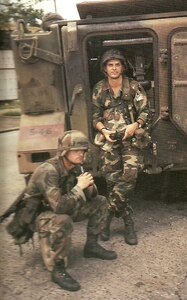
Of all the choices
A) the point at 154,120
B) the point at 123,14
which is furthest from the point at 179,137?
the point at 123,14

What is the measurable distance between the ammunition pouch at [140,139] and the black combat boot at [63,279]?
1150mm

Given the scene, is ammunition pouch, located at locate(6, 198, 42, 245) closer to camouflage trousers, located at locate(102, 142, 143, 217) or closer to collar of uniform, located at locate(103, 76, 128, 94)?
camouflage trousers, located at locate(102, 142, 143, 217)

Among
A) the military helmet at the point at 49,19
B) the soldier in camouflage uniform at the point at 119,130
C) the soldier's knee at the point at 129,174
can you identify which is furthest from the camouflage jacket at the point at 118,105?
the military helmet at the point at 49,19

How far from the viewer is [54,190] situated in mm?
2785

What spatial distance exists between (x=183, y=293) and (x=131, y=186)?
42.5 inches

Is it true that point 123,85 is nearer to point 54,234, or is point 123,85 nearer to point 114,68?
point 114,68

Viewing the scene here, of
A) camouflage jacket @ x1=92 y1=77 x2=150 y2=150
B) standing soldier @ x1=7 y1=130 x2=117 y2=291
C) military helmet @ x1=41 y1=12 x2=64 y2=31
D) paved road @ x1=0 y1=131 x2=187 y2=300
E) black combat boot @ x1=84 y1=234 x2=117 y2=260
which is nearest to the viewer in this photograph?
paved road @ x1=0 y1=131 x2=187 y2=300

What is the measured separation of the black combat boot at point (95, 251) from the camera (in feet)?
10.5

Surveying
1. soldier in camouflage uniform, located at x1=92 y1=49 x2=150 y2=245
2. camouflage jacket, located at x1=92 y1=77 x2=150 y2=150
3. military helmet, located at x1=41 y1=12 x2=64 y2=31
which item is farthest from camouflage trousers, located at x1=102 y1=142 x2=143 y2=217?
military helmet, located at x1=41 y1=12 x2=64 y2=31

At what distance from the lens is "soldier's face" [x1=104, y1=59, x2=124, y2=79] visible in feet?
11.4

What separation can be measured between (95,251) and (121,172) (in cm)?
70

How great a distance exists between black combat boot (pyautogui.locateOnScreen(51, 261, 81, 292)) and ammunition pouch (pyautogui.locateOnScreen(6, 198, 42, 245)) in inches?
12.3

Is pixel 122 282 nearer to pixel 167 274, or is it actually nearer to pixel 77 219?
pixel 167 274

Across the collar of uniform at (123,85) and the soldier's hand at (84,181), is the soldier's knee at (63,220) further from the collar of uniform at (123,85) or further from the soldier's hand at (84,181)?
the collar of uniform at (123,85)
